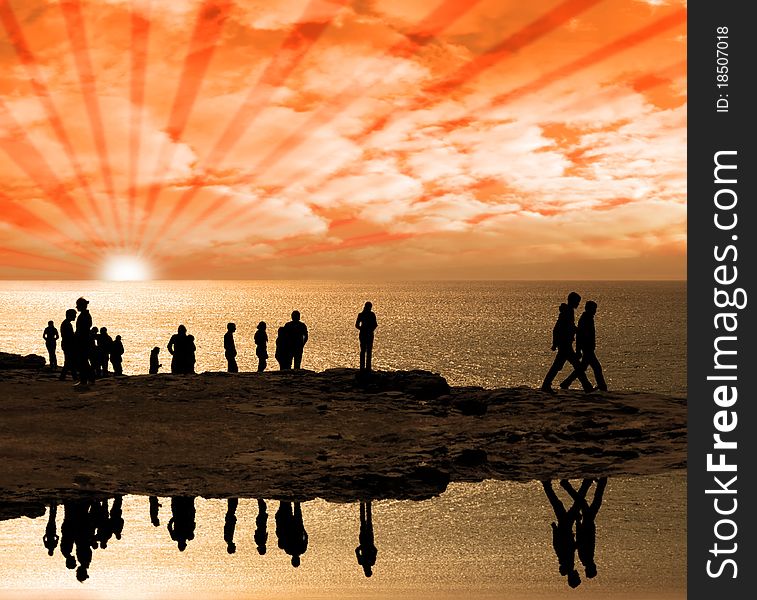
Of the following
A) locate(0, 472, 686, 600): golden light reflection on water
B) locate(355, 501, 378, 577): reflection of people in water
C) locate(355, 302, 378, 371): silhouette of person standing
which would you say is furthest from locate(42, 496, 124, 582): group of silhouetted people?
locate(355, 302, 378, 371): silhouette of person standing

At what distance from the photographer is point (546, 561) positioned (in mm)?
11297

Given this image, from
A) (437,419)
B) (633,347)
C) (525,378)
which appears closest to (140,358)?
(525,378)

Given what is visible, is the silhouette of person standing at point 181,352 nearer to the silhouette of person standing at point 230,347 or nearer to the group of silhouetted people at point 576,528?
the silhouette of person standing at point 230,347

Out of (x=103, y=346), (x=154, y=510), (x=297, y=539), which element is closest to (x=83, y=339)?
(x=103, y=346)

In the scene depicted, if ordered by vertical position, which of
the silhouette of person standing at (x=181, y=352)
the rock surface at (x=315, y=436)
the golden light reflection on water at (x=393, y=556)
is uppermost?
the silhouette of person standing at (x=181, y=352)

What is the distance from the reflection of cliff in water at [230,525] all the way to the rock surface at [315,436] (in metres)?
0.45

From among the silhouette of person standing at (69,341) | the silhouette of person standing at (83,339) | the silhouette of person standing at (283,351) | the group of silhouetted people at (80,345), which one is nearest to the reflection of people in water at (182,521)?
the group of silhouetted people at (80,345)

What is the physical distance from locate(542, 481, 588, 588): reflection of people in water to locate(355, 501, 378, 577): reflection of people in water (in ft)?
8.67

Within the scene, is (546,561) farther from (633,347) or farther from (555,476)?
(633,347)

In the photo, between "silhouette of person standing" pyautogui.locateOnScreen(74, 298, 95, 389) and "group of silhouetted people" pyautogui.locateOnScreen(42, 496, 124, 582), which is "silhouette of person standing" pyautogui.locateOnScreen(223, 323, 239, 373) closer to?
"silhouette of person standing" pyautogui.locateOnScreen(74, 298, 95, 389)

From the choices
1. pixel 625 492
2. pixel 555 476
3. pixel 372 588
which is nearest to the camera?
pixel 372 588

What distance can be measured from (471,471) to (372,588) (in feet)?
20.2

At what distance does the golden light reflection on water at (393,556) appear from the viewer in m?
10.3

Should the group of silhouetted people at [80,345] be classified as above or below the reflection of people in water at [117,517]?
above
